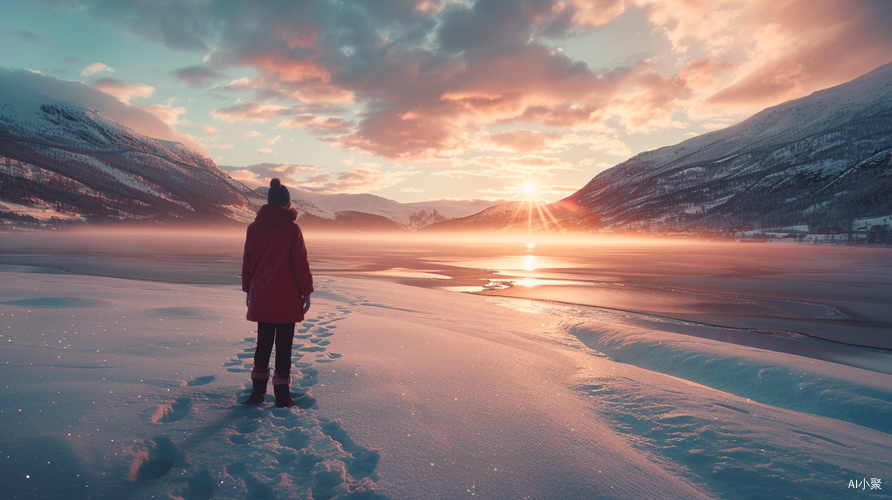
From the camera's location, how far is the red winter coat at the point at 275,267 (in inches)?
156

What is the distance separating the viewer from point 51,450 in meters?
2.67

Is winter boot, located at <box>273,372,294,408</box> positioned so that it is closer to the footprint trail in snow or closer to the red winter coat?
the footprint trail in snow

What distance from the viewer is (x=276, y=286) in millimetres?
3961

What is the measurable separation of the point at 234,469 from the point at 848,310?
18.8 meters

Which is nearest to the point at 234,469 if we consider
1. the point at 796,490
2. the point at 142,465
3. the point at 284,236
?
the point at 142,465

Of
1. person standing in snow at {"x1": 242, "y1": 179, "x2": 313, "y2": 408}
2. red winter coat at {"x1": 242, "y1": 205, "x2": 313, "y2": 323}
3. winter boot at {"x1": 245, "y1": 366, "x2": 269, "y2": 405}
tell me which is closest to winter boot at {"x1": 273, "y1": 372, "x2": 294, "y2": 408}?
person standing in snow at {"x1": 242, "y1": 179, "x2": 313, "y2": 408}

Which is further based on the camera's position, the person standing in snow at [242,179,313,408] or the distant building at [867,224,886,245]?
the distant building at [867,224,886,245]

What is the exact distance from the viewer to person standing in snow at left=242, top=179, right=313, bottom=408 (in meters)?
3.96

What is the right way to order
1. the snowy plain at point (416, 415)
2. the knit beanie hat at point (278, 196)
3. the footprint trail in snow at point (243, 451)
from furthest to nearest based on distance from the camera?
the knit beanie hat at point (278, 196), the snowy plain at point (416, 415), the footprint trail in snow at point (243, 451)

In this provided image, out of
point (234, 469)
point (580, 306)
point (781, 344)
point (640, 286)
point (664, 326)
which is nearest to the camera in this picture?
point (234, 469)

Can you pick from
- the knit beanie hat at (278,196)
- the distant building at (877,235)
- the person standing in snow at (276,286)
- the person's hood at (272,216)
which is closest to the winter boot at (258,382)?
the person standing in snow at (276,286)

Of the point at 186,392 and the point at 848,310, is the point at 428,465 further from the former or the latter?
the point at 848,310

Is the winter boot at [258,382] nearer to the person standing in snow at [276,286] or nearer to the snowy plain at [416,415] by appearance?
the person standing in snow at [276,286]

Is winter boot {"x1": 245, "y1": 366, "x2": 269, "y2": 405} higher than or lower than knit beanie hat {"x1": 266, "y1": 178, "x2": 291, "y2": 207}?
lower
